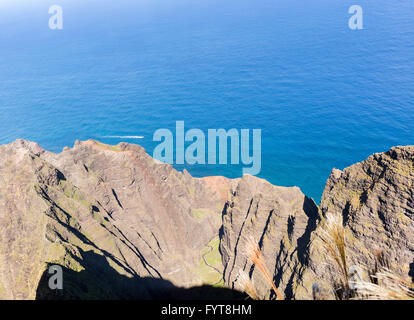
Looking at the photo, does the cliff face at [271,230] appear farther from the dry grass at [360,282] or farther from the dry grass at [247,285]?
the dry grass at [247,285]

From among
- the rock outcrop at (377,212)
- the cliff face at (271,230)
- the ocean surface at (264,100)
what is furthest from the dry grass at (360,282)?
the ocean surface at (264,100)

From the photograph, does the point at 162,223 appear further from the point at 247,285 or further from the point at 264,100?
the point at 264,100

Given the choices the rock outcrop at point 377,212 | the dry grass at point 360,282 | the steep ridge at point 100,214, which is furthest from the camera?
the steep ridge at point 100,214

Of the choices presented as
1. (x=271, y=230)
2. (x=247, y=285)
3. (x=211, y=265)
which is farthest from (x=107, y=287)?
(x=247, y=285)

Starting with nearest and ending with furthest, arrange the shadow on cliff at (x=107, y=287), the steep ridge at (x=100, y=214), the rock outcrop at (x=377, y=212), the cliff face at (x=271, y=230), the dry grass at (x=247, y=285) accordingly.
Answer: the dry grass at (x=247, y=285) → the rock outcrop at (x=377, y=212) → the shadow on cliff at (x=107, y=287) → the steep ridge at (x=100, y=214) → the cliff face at (x=271, y=230)

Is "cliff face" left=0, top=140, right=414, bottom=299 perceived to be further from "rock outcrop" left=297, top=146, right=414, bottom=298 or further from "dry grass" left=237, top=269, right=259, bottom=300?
"dry grass" left=237, top=269, right=259, bottom=300
